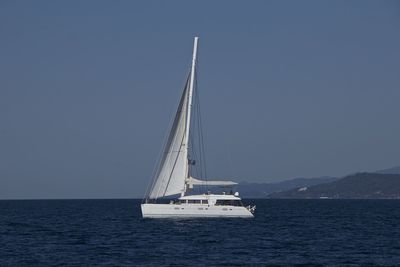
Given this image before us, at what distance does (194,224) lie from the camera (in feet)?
231

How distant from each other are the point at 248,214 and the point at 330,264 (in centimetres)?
3406

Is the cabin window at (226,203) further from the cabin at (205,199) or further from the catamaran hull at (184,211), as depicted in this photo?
the catamaran hull at (184,211)

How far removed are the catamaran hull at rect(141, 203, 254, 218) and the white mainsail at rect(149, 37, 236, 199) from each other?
10.0 ft

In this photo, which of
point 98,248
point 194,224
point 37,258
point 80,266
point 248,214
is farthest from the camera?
point 248,214

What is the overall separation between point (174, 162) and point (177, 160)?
0.37 m

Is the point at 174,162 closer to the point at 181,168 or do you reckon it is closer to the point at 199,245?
the point at 181,168

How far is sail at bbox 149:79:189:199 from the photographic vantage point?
7481cm

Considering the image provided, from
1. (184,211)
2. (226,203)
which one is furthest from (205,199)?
(226,203)

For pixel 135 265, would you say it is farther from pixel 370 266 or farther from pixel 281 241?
pixel 281 241

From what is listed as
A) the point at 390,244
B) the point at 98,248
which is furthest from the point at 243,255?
the point at 390,244

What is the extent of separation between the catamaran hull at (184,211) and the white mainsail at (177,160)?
3.05 metres

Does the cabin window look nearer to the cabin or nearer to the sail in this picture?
the cabin

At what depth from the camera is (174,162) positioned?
7506cm

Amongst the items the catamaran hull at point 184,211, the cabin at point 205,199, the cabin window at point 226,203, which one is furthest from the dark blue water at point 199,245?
the cabin window at point 226,203
